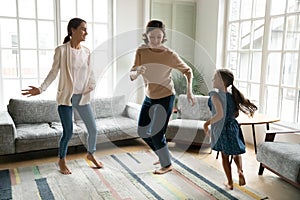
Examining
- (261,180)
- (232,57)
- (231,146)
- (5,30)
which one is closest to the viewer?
(231,146)

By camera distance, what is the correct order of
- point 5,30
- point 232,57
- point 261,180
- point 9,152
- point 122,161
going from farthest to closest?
point 232,57 → point 5,30 → point 122,161 → point 9,152 → point 261,180

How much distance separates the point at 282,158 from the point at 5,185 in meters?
2.45

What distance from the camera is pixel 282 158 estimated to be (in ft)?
8.27

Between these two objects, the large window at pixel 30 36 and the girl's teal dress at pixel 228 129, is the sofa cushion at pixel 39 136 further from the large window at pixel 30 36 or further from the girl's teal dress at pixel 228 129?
the girl's teal dress at pixel 228 129

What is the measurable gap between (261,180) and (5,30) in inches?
138

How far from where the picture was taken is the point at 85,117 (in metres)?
2.84

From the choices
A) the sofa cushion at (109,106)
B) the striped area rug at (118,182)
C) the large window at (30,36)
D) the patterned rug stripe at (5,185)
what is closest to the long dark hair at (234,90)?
the striped area rug at (118,182)

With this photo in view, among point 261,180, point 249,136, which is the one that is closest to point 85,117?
point 261,180

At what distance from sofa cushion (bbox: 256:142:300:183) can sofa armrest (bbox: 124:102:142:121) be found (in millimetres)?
1612

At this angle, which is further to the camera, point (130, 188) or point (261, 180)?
point (261, 180)

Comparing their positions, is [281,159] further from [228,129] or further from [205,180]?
[205,180]

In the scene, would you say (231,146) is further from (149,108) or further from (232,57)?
(232,57)

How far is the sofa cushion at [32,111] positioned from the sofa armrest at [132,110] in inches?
37.1

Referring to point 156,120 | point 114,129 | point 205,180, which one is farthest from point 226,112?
point 114,129
